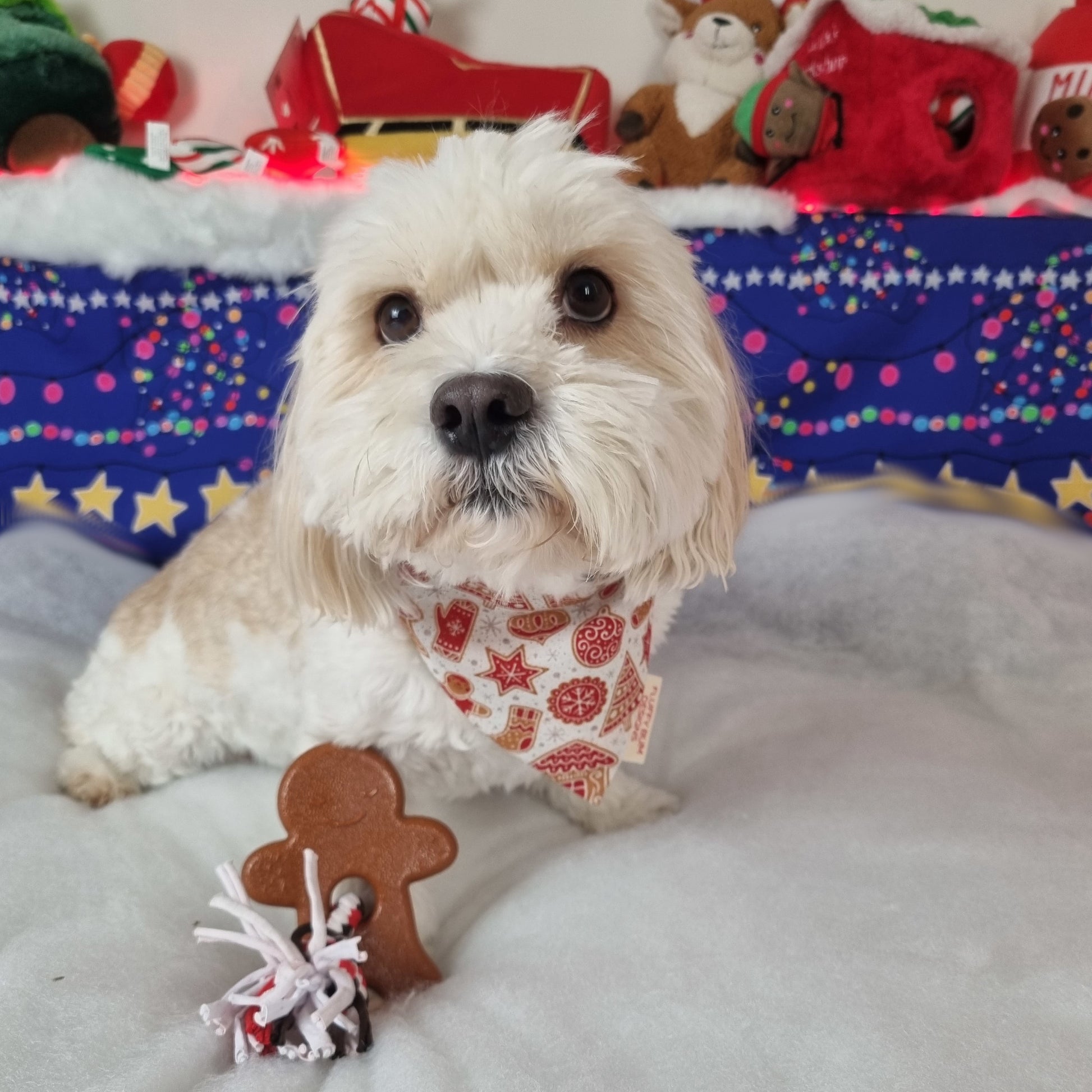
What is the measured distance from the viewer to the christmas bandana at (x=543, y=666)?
1174 millimetres

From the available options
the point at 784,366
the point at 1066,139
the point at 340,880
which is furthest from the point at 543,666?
the point at 1066,139

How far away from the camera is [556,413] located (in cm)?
87

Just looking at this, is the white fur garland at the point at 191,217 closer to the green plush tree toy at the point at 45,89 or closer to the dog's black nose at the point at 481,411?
the green plush tree toy at the point at 45,89

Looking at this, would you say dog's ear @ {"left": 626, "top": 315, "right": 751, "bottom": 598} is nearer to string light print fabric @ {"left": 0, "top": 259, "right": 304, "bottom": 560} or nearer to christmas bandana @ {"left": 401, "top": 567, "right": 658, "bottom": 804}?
christmas bandana @ {"left": 401, "top": 567, "right": 658, "bottom": 804}

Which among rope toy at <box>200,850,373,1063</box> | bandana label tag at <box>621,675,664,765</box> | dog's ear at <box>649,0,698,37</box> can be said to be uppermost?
dog's ear at <box>649,0,698,37</box>

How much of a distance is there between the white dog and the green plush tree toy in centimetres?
128

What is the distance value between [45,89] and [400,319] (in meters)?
1.48

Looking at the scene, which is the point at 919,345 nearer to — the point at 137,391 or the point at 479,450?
the point at 479,450

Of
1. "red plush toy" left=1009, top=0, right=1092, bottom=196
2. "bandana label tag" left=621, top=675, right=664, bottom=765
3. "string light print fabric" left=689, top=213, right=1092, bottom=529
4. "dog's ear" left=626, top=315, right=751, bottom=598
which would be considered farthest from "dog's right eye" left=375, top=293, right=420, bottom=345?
"red plush toy" left=1009, top=0, right=1092, bottom=196

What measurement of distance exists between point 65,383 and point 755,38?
1993 millimetres

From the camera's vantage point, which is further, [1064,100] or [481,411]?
[1064,100]

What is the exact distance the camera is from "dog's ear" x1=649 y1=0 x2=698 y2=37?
7.18ft

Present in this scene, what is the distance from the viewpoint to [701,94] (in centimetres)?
213

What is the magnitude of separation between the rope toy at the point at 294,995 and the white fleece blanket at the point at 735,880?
3 cm
